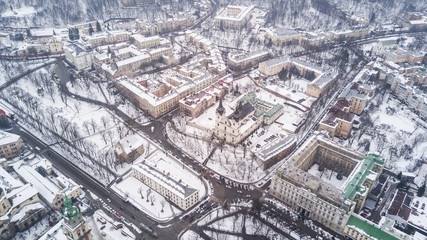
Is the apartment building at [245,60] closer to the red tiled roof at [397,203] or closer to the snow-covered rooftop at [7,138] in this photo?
the red tiled roof at [397,203]

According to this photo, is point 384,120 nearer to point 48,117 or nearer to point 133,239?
point 133,239

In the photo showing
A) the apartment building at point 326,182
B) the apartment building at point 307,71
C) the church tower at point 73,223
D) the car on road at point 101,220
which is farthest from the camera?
the apartment building at point 307,71

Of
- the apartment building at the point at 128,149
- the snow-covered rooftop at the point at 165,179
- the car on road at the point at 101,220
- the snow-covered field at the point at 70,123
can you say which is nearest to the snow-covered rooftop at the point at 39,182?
the snow-covered field at the point at 70,123

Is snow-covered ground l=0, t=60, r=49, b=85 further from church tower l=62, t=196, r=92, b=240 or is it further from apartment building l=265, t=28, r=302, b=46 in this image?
apartment building l=265, t=28, r=302, b=46

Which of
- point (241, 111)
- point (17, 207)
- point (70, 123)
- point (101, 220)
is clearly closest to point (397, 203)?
point (241, 111)

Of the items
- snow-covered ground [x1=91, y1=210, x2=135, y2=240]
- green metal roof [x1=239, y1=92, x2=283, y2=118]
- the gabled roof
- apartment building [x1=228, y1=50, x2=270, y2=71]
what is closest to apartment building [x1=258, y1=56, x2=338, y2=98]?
apartment building [x1=228, y1=50, x2=270, y2=71]

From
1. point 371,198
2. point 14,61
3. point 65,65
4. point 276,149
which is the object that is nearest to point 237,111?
point 276,149

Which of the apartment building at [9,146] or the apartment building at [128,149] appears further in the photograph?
the apartment building at [128,149]
